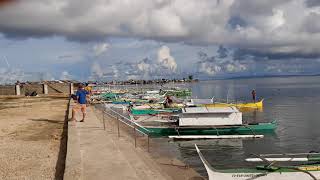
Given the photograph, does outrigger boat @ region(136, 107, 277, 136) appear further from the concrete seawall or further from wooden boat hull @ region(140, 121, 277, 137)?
the concrete seawall

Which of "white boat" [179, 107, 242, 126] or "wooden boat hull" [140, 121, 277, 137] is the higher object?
"white boat" [179, 107, 242, 126]

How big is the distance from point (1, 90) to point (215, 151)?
56.9m

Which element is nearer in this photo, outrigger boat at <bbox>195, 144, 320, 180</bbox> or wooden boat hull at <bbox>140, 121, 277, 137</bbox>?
outrigger boat at <bbox>195, 144, 320, 180</bbox>

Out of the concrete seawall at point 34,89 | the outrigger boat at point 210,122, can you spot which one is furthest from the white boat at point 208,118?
the concrete seawall at point 34,89

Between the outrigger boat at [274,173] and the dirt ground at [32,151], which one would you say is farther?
the outrigger boat at [274,173]

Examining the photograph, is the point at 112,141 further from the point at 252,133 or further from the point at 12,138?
the point at 252,133

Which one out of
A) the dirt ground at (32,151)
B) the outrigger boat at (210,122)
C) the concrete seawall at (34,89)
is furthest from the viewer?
the concrete seawall at (34,89)

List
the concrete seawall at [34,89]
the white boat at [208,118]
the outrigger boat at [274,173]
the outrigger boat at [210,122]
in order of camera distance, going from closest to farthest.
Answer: the outrigger boat at [274,173], the outrigger boat at [210,122], the white boat at [208,118], the concrete seawall at [34,89]

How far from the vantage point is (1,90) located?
69688 millimetres

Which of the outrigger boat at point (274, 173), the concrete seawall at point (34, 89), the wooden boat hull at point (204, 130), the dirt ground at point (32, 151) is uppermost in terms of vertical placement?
the concrete seawall at point (34, 89)

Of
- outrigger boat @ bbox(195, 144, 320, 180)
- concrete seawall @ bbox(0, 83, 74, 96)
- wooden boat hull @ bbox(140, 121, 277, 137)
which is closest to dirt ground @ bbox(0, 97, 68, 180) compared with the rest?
outrigger boat @ bbox(195, 144, 320, 180)

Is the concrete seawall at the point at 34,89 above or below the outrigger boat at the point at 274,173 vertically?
above

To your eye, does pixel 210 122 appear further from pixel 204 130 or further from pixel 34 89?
pixel 34 89

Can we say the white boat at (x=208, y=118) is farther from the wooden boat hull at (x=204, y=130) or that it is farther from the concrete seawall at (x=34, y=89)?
the concrete seawall at (x=34, y=89)
